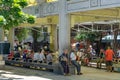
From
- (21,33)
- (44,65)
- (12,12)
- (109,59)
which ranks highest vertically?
(12,12)

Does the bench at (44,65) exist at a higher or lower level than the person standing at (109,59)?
lower

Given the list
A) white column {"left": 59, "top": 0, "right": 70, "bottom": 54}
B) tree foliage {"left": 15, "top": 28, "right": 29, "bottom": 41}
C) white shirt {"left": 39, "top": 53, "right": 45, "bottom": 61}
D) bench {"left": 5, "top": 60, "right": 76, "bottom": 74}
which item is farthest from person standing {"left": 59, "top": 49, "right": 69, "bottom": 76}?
tree foliage {"left": 15, "top": 28, "right": 29, "bottom": 41}

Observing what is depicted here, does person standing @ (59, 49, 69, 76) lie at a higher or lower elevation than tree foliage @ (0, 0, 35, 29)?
lower

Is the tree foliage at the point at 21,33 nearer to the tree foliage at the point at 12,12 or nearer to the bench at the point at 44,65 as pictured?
the bench at the point at 44,65

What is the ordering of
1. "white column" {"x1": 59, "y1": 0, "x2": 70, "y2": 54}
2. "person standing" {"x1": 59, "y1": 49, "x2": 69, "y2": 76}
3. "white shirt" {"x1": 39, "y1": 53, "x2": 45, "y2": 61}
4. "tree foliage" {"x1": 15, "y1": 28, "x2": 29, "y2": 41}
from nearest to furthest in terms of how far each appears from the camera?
"person standing" {"x1": 59, "y1": 49, "x2": 69, "y2": 76}, "white column" {"x1": 59, "y1": 0, "x2": 70, "y2": 54}, "white shirt" {"x1": 39, "y1": 53, "x2": 45, "y2": 61}, "tree foliage" {"x1": 15, "y1": 28, "x2": 29, "y2": 41}

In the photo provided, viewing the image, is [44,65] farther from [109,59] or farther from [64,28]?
[109,59]

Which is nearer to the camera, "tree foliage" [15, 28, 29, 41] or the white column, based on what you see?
the white column

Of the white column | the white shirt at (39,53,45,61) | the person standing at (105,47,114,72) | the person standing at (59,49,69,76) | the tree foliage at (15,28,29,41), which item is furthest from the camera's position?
the tree foliage at (15,28,29,41)

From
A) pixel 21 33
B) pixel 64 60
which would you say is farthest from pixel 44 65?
pixel 21 33

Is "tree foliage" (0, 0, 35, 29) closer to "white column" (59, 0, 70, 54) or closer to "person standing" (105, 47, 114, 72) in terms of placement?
"white column" (59, 0, 70, 54)

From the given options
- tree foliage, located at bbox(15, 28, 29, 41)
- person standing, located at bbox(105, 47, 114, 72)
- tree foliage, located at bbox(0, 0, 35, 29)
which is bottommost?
person standing, located at bbox(105, 47, 114, 72)

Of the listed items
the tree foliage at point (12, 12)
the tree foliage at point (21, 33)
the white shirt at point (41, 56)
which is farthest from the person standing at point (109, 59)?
the tree foliage at point (21, 33)

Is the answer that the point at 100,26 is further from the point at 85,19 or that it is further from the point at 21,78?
the point at 21,78

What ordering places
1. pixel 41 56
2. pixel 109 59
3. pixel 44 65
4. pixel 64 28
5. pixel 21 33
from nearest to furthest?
pixel 64 28 < pixel 109 59 < pixel 44 65 < pixel 41 56 < pixel 21 33
